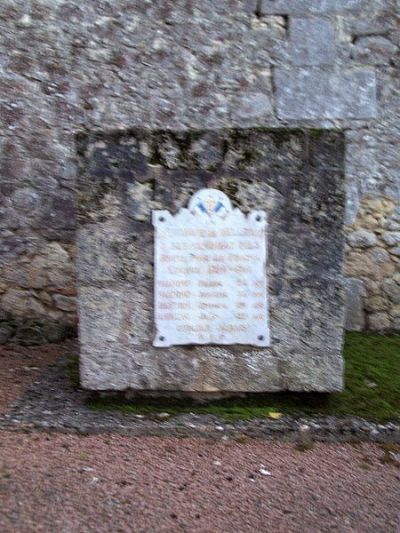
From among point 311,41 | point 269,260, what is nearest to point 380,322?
point 269,260

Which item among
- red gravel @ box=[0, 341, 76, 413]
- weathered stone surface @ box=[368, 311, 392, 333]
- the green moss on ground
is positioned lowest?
red gravel @ box=[0, 341, 76, 413]

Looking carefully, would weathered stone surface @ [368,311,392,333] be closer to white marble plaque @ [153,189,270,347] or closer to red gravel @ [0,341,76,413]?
white marble plaque @ [153,189,270,347]

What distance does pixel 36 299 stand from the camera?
477 cm

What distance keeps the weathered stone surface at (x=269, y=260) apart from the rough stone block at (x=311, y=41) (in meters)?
1.90

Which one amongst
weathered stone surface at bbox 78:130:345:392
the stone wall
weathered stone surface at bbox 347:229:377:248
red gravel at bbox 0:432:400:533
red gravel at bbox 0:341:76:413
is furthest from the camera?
weathered stone surface at bbox 347:229:377:248

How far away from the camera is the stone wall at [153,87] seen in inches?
183

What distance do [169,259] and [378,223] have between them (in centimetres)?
232

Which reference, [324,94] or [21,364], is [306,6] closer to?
[324,94]

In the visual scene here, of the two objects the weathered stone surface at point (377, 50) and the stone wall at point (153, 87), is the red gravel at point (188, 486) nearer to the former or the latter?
the stone wall at point (153, 87)

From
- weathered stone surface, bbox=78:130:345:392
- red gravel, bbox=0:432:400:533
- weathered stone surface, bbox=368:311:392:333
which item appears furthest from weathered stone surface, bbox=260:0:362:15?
red gravel, bbox=0:432:400:533

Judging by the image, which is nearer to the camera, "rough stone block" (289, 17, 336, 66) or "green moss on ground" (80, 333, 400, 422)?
"green moss on ground" (80, 333, 400, 422)

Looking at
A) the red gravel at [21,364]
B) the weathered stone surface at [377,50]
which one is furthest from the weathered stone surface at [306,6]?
the red gravel at [21,364]

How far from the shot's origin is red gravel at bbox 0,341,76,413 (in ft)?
11.6

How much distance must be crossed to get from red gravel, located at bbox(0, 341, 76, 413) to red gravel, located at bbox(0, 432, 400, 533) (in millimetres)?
629
